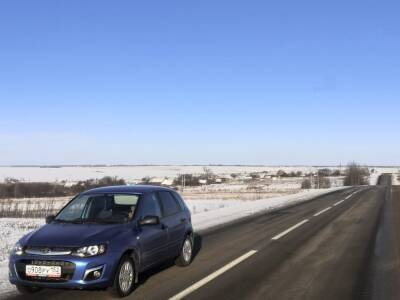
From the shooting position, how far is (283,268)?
32.6 feet

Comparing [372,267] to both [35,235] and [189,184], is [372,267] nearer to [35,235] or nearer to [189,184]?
[35,235]

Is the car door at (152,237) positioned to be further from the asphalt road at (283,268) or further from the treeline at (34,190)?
the treeline at (34,190)

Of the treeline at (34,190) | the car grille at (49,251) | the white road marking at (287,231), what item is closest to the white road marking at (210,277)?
the car grille at (49,251)

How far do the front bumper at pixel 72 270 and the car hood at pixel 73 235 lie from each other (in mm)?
195

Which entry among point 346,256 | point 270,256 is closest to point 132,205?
point 270,256

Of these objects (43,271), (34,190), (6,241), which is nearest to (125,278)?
(43,271)

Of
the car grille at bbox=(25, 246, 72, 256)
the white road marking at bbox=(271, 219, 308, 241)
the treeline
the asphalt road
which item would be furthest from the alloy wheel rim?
the treeline

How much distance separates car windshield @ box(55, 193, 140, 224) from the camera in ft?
27.0

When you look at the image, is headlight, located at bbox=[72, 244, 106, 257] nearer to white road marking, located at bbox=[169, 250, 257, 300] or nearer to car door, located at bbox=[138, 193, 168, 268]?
car door, located at bbox=[138, 193, 168, 268]

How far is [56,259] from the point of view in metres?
6.97

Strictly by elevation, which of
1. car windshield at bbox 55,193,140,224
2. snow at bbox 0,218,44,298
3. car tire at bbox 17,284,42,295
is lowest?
snow at bbox 0,218,44,298

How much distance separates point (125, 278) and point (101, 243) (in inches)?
28.2

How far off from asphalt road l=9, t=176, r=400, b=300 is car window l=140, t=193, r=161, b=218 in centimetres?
104

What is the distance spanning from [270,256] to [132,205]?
394cm
